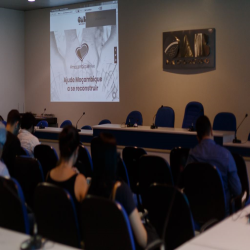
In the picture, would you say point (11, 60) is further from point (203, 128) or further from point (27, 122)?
point (203, 128)

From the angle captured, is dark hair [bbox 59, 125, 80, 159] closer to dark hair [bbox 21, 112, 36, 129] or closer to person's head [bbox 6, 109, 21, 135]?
person's head [bbox 6, 109, 21, 135]

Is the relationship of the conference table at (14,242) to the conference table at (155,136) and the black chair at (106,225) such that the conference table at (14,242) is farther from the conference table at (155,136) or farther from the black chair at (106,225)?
the conference table at (155,136)

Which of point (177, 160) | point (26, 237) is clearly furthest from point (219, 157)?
point (26, 237)

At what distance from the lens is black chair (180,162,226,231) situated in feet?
10.8

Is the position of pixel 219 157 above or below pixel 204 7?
below

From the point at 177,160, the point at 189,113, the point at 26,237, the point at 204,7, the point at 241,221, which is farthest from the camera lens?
the point at 204,7

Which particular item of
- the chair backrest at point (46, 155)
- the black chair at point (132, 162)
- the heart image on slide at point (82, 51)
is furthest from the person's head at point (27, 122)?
the heart image on slide at point (82, 51)

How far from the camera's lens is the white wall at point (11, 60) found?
11.0 m

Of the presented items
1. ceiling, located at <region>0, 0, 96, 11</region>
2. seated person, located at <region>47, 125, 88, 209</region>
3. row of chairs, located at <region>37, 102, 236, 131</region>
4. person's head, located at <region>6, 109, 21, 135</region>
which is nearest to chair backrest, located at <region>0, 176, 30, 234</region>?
seated person, located at <region>47, 125, 88, 209</region>

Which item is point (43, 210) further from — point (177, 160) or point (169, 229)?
point (177, 160)

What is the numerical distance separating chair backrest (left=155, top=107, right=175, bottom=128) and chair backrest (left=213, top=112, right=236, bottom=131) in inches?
32.4

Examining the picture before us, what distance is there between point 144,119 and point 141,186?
5.50m

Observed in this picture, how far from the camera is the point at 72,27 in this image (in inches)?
408

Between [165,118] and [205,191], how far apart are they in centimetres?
444
